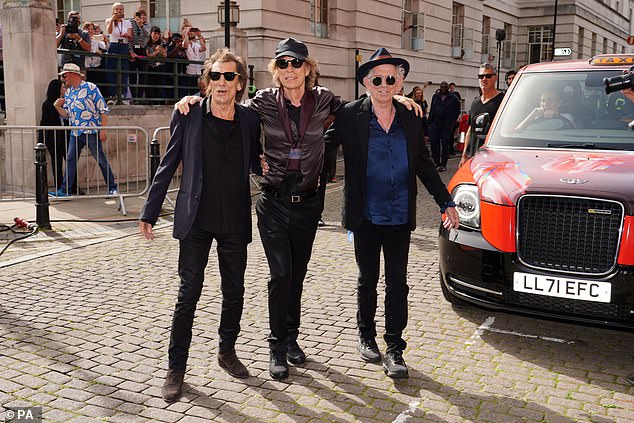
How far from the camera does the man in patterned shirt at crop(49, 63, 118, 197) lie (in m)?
10.9

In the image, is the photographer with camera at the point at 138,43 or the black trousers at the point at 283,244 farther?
the photographer with camera at the point at 138,43

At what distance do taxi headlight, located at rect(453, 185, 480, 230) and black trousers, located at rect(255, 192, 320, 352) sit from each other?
1.22 m

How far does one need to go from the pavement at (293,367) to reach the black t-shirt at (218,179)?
99 cm

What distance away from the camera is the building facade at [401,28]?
20562 millimetres

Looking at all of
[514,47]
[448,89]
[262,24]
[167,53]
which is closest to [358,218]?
[167,53]

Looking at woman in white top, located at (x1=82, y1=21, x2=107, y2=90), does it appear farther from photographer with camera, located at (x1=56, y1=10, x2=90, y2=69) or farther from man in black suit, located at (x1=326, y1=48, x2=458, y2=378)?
man in black suit, located at (x1=326, y1=48, x2=458, y2=378)

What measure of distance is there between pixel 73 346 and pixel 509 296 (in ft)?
9.80

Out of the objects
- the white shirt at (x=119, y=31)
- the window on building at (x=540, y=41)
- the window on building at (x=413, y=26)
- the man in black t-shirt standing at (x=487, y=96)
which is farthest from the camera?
the window on building at (x=540, y=41)

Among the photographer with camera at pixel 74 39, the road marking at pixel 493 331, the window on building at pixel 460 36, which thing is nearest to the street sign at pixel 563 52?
the photographer with camera at pixel 74 39

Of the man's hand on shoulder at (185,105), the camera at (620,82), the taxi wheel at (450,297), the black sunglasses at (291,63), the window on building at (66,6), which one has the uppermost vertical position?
the window on building at (66,6)

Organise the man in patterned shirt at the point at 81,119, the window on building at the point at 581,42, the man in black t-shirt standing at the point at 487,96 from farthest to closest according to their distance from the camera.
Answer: the window on building at the point at 581,42
the man in patterned shirt at the point at 81,119
the man in black t-shirt standing at the point at 487,96

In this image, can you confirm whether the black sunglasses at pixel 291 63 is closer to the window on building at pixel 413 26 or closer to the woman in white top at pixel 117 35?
the woman in white top at pixel 117 35

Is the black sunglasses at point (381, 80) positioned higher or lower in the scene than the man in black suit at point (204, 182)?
higher

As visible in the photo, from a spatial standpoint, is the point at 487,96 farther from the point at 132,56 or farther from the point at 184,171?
the point at 132,56
